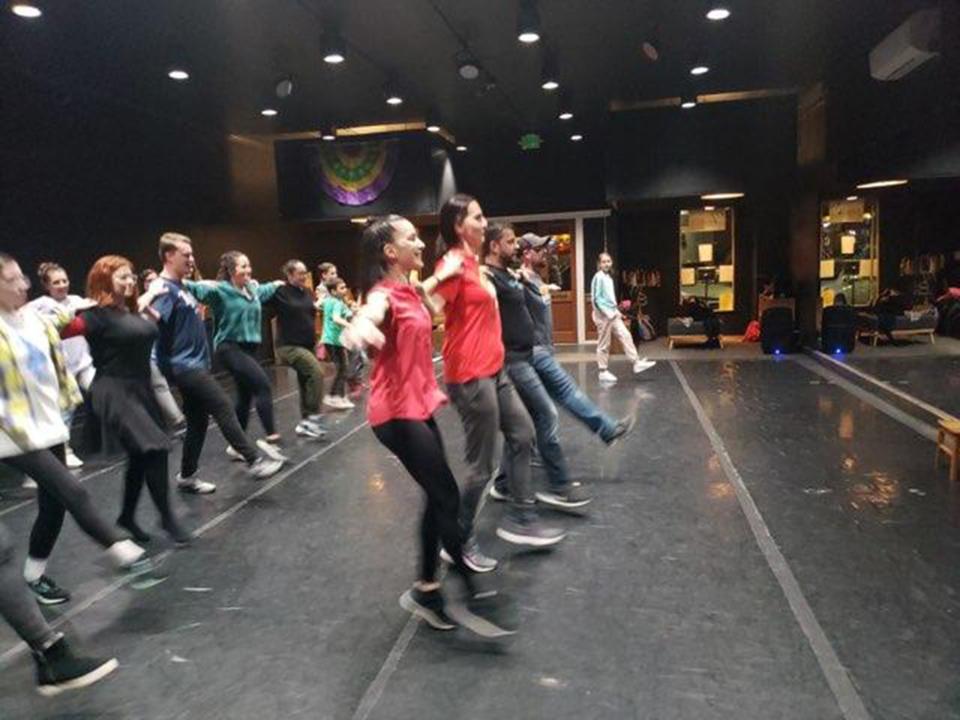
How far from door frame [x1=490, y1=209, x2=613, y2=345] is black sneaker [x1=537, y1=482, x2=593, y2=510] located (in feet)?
28.0

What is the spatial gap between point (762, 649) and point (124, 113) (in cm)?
821

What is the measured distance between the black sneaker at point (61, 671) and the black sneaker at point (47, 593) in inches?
27.6

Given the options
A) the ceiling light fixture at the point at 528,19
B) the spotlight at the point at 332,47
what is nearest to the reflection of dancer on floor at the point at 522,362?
the ceiling light fixture at the point at 528,19

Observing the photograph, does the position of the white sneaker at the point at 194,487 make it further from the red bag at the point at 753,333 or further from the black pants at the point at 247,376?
the red bag at the point at 753,333

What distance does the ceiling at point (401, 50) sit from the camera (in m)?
5.67

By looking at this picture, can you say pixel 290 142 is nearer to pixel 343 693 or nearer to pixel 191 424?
pixel 191 424

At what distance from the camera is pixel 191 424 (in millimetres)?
4250

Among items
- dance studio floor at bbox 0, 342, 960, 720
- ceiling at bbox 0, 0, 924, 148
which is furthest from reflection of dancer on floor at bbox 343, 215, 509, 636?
ceiling at bbox 0, 0, 924, 148

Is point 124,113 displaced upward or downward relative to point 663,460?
upward

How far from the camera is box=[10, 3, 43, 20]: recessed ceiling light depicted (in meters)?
4.99

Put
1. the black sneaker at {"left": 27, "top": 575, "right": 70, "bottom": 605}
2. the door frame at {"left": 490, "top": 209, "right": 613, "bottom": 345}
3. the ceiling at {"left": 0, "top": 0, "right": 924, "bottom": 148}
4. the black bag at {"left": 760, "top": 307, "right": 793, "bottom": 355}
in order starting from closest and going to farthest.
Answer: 1. the black sneaker at {"left": 27, "top": 575, "right": 70, "bottom": 605}
2. the ceiling at {"left": 0, "top": 0, "right": 924, "bottom": 148}
3. the black bag at {"left": 760, "top": 307, "right": 793, "bottom": 355}
4. the door frame at {"left": 490, "top": 209, "right": 613, "bottom": 345}

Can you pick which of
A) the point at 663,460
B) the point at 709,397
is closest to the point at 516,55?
the point at 709,397

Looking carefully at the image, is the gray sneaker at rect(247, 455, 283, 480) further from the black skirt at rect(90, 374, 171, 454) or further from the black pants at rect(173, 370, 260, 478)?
the black skirt at rect(90, 374, 171, 454)

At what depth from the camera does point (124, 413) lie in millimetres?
3146
